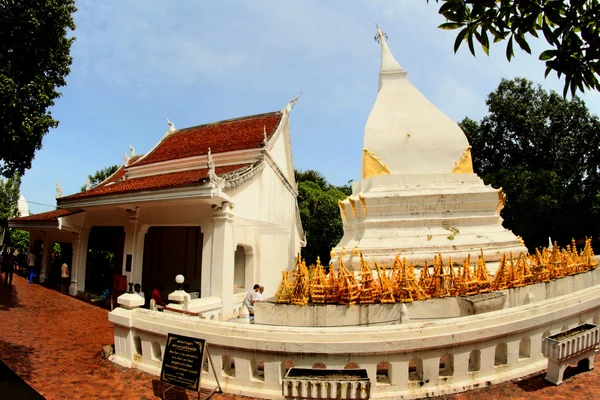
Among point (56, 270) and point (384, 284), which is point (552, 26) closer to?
point (384, 284)

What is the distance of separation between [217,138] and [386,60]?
8.04 metres

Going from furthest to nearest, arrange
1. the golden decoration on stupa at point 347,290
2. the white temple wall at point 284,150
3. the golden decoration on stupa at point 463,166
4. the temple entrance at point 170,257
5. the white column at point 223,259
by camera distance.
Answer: the temple entrance at point 170,257 → the white temple wall at point 284,150 → the golden decoration on stupa at point 463,166 → the white column at point 223,259 → the golden decoration on stupa at point 347,290

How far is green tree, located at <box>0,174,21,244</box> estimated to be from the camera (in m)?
28.7

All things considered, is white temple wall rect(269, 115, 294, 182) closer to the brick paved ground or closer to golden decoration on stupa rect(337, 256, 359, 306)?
the brick paved ground

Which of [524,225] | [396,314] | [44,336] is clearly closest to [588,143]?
[524,225]

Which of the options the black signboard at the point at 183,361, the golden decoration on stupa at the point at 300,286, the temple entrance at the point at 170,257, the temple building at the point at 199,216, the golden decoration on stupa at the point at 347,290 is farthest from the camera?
the temple entrance at the point at 170,257

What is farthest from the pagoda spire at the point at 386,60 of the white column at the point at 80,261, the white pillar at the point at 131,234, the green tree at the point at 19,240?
the green tree at the point at 19,240

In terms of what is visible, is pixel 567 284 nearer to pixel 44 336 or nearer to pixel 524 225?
pixel 44 336

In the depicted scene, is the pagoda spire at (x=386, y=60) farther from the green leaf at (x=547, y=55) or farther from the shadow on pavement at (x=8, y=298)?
the shadow on pavement at (x=8, y=298)

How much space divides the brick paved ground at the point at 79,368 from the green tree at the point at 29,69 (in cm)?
402

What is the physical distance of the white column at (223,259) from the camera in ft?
34.3

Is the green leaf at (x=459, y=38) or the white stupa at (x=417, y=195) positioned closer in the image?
the green leaf at (x=459, y=38)

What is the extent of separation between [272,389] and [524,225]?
894 inches

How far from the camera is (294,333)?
15.1ft
